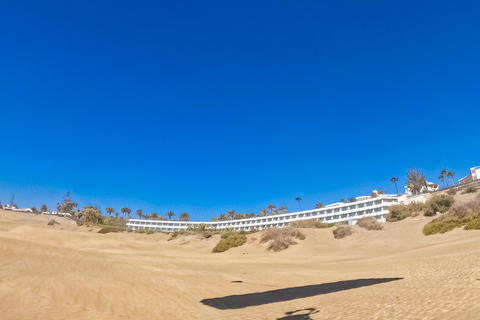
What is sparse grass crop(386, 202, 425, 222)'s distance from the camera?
39.7 metres

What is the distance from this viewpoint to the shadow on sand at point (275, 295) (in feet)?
29.6

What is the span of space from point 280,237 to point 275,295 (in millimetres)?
20851

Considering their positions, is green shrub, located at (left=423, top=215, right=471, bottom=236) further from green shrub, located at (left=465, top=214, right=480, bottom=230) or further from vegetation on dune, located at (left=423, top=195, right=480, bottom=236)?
green shrub, located at (left=465, top=214, right=480, bottom=230)

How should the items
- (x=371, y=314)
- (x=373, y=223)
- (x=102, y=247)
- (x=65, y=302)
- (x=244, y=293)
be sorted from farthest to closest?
(x=373, y=223), (x=102, y=247), (x=244, y=293), (x=65, y=302), (x=371, y=314)

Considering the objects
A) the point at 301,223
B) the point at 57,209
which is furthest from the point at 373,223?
the point at 57,209

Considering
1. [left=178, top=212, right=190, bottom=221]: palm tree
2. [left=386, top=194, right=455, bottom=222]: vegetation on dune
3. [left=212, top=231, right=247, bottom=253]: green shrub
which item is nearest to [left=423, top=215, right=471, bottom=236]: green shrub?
[left=386, top=194, right=455, bottom=222]: vegetation on dune

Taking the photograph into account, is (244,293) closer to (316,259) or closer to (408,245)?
(316,259)

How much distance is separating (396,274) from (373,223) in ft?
70.5

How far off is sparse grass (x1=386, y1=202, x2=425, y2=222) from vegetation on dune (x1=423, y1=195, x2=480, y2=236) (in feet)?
39.8

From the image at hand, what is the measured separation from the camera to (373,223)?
3142 centimetres

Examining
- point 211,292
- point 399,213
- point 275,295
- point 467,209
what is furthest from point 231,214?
point 275,295

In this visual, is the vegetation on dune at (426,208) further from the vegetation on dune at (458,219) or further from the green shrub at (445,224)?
the green shrub at (445,224)

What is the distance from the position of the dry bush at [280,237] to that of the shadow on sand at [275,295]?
17833 millimetres

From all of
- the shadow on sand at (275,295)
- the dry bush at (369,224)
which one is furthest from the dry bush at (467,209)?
the shadow on sand at (275,295)
